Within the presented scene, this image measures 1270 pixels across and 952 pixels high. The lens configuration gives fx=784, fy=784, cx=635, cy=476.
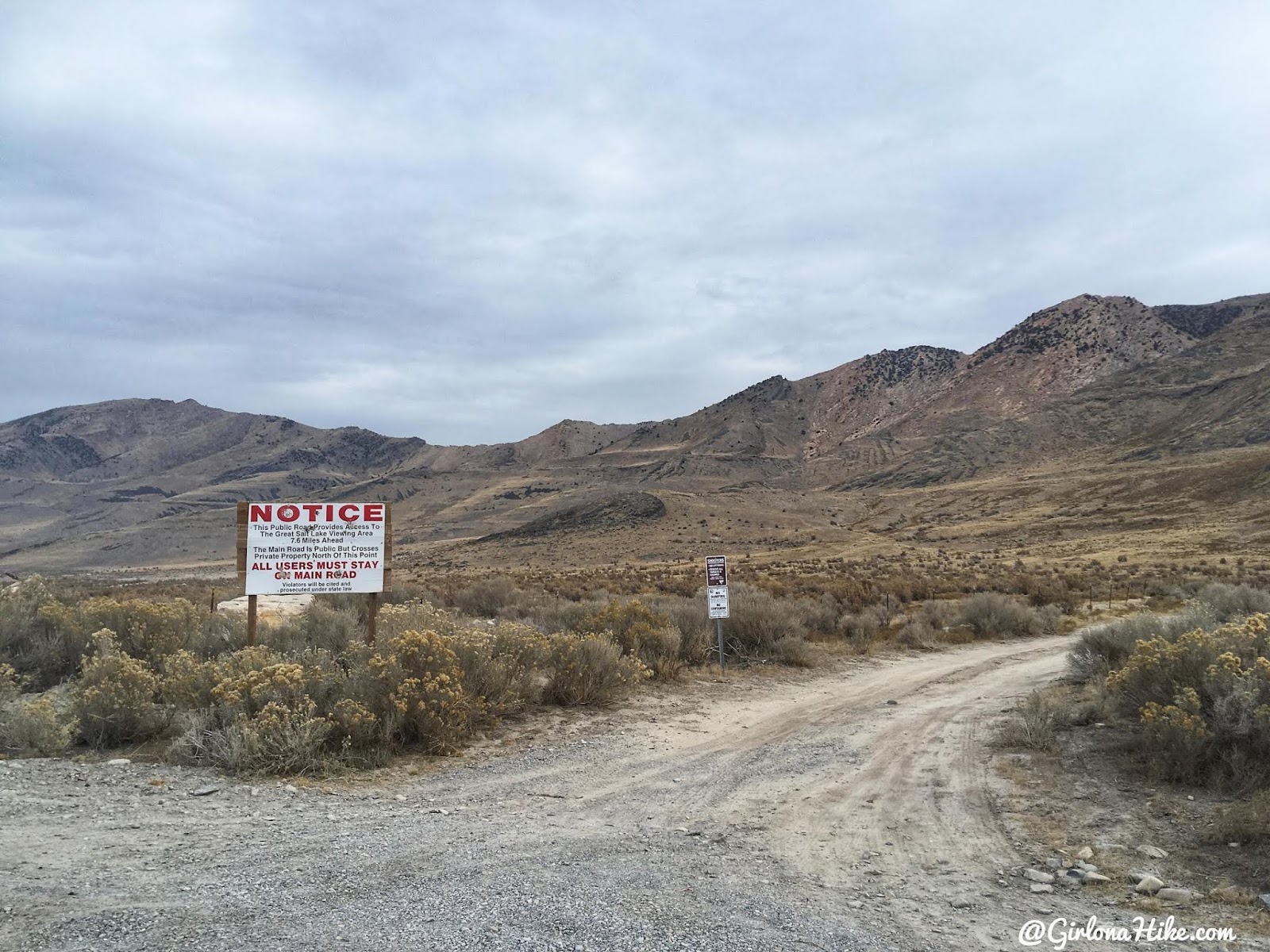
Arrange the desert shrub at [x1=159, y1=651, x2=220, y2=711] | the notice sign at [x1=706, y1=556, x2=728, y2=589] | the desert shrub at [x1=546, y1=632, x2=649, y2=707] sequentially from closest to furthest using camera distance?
the desert shrub at [x1=159, y1=651, x2=220, y2=711] < the desert shrub at [x1=546, y1=632, x2=649, y2=707] < the notice sign at [x1=706, y1=556, x2=728, y2=589]

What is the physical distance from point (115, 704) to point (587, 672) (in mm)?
5685

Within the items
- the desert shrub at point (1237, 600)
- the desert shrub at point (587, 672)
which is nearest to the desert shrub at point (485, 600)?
the desert shrub at point (587, 672)

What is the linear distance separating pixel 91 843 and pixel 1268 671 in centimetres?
915

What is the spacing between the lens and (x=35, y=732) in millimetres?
7863

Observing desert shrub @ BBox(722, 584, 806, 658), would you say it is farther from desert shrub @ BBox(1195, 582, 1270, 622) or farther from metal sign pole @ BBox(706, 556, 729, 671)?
A: desert shrub @ BBox(1195, 582, 1270, 622)

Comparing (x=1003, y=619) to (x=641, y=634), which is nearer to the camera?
(x=641, y=634)

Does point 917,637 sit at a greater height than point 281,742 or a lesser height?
lesser

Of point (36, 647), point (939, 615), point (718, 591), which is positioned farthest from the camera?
point (939, 615)

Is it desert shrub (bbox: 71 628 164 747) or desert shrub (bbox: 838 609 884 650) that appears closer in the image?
desert shrub (bbox: 71 628 164 747)

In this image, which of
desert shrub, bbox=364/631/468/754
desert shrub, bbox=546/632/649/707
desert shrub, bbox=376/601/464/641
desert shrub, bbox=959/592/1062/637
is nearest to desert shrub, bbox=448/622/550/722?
desert shrub, bbox=546/632/649/707

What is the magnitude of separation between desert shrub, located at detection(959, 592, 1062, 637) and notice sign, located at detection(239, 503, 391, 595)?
50.6ft

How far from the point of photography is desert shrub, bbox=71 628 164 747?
8383 millimetres

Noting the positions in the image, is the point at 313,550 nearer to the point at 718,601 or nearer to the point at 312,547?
the point at 312,547

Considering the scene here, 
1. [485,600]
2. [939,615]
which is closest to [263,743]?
[485,600]
